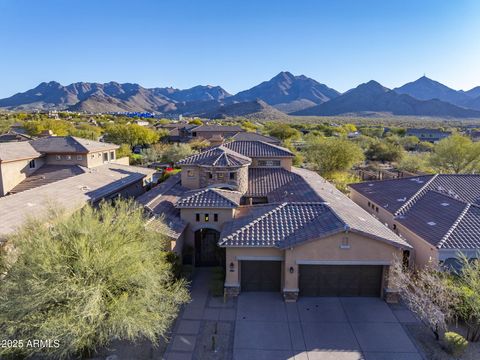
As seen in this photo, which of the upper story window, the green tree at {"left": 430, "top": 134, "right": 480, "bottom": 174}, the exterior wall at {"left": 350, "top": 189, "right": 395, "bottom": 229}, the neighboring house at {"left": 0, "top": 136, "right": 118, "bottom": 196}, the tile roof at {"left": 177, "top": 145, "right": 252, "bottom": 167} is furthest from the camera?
the green tree at {"left": 430, "top": 134, "right": 480, "bottom": 174}

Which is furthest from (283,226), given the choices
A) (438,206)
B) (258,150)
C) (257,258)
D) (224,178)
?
(258,150)

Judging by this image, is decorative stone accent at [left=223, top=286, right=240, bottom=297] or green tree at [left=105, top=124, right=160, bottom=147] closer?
decorative stone accent at [left=223, top=286, right=240, bottom=297]

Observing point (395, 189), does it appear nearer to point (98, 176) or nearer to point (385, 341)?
point (385, 341)

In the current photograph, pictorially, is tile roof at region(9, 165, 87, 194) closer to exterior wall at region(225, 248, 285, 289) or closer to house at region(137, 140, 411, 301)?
house at region(137, 140, 411, 301)

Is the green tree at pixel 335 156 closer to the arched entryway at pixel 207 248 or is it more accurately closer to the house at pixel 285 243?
the house at pixel 285 243

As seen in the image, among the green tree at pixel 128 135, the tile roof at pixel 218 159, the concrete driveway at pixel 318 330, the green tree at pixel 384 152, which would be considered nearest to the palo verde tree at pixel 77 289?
the concrete driveway at pixel 318 330

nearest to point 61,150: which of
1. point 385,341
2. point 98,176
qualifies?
point 98,176

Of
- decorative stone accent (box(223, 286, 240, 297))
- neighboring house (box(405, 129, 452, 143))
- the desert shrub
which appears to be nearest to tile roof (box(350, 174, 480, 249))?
the desert shrub

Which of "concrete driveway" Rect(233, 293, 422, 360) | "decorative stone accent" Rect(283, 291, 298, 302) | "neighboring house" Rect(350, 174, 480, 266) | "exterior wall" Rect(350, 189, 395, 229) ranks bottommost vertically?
"concrete driveway" Rect(233, 293, 422, 360)
